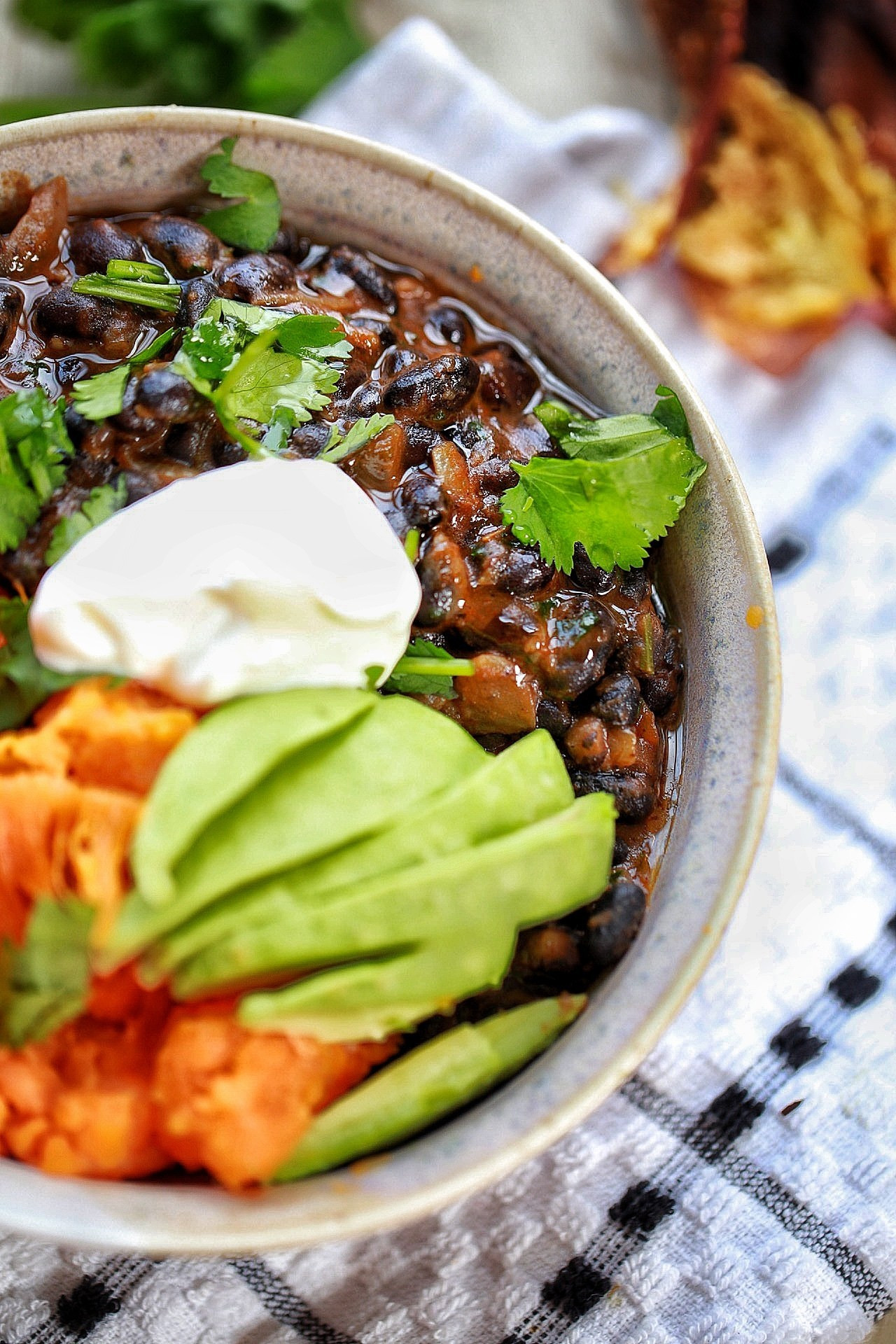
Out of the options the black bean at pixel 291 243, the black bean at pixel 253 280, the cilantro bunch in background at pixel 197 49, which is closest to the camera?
the black bean at pixel 253 280

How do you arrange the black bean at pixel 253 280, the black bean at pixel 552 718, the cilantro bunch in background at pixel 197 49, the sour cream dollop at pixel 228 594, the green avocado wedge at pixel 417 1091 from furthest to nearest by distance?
1. the cilantro bunch in background at pixel 197 49
2. the black bean at pixel 253 280
3. the black bean at pixel 552 718
4. the sour cream dollop at pixel 228 594
5. the green avocado wedge at pixel 417 1091

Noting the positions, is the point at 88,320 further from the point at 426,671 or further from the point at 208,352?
the point at 426,671

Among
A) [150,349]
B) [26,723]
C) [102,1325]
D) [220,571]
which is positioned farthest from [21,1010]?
[150,349]

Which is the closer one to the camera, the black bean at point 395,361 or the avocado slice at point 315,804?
the avocado slice at point 315,804

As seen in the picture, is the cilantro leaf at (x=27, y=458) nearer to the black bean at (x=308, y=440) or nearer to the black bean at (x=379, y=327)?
the black bean at (x=308, y=440)

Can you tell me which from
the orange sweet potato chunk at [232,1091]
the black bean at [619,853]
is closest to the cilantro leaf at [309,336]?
the black bean at [619,853]

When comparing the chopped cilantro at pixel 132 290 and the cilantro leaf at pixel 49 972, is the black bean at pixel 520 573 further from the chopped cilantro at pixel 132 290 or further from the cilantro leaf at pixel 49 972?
the cilantro leaf at pixel 49 972

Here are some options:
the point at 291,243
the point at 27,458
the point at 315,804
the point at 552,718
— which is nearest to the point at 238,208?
the point at 291,243

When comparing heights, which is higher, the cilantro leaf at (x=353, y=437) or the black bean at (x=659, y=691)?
the cilantro leaf at (x=353, y=437)
